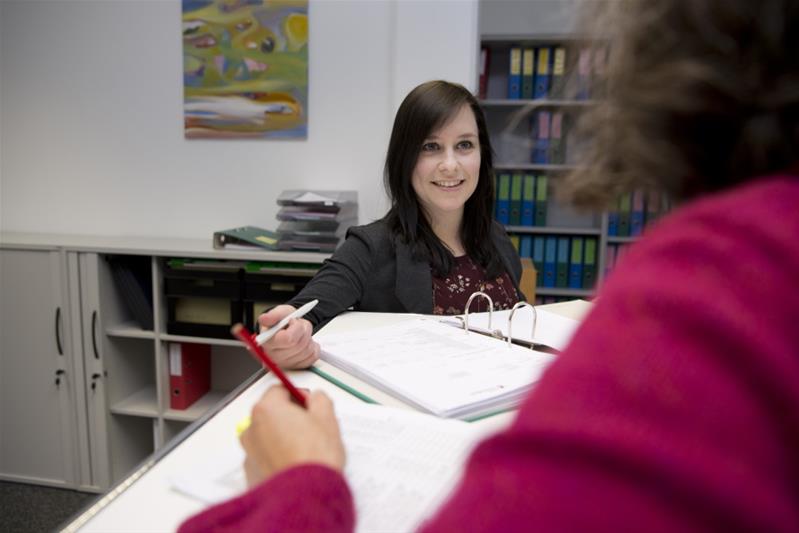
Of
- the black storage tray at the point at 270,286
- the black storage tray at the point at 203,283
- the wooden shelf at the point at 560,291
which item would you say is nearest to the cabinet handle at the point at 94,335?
the black storage tray at the point at 203,283

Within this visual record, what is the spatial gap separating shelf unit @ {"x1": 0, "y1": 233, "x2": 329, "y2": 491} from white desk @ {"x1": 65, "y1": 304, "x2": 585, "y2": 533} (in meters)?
1.48

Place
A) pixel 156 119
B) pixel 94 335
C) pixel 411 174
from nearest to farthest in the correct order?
pixel 411 174 < pixel 94 335 < pixel 156 119

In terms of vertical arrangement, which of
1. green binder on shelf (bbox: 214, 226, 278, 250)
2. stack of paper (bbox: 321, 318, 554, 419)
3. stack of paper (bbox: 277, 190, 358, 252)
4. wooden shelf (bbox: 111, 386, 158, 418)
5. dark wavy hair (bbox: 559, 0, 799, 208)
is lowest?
wooden shelf (bbox: 111, 386, 158, 418)

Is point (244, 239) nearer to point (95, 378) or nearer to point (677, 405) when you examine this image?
point (95, 378)

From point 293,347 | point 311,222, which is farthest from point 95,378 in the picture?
point 293,347

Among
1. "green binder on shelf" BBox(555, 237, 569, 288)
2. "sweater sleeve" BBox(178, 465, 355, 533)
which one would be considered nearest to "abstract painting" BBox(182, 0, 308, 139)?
"green binder on shelf" BBox(555, 237, 569, 288)

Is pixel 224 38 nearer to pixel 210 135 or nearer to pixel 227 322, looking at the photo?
pixel 210 135

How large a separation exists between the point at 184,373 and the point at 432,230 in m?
1.34

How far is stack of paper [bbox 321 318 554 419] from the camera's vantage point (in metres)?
0.79

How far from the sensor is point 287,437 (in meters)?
0.50

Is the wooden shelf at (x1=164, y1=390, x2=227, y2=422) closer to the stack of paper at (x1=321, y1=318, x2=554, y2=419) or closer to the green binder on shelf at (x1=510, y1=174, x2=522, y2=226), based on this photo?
the stack of paper at (x1=321, y1=318, x2=554, y2=419)

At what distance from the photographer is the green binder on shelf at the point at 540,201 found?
3.40 m

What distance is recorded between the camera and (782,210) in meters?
0.26

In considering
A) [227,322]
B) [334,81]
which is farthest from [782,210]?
[334,81]
